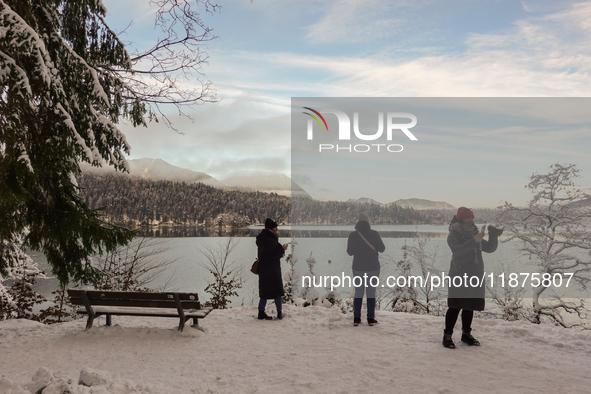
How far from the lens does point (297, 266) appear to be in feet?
31.4

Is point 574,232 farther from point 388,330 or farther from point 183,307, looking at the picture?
point 183,307

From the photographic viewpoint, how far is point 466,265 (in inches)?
198

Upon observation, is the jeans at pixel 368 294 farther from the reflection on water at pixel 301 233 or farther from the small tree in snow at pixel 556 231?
the small tree in snow at pixel 556 231

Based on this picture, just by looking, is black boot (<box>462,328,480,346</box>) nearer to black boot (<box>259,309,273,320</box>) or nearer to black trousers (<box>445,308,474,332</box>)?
black trousers (<box>445,308,474,332</box>)

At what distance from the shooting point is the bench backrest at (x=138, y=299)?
552 cm

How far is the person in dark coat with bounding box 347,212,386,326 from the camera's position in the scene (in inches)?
243

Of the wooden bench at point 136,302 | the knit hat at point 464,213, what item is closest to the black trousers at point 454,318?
the knit hat at point 464,213

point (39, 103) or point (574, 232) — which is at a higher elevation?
point (39, 103)

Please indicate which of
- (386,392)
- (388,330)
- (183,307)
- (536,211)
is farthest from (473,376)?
(536,211)

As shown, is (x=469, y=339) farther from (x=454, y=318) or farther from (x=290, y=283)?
(x=290, y=283)

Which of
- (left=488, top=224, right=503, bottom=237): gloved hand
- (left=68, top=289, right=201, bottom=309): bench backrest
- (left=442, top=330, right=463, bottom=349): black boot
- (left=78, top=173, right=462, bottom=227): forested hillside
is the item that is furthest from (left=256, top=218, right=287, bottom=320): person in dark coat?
(left=78, top=173, right=462, bottom=227): forested hillside

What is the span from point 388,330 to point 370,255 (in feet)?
3.73

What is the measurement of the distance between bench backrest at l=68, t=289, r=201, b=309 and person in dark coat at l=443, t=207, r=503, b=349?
3.38 m

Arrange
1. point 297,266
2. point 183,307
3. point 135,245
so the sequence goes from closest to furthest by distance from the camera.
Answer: point 183,307 → point 297,266 → point 135,245
